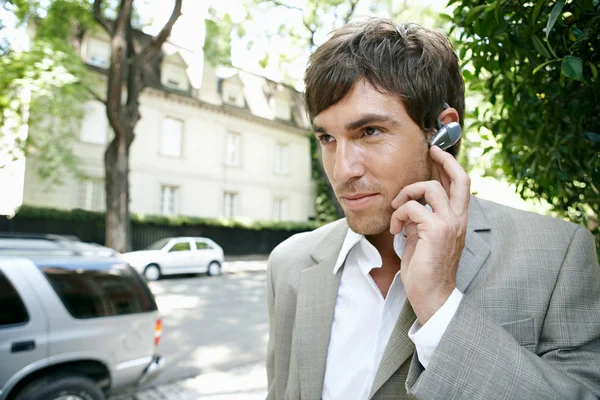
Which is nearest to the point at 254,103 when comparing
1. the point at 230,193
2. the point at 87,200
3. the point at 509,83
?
the point at 230,193

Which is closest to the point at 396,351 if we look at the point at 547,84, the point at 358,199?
the point at 358,199

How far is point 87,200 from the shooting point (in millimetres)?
20625

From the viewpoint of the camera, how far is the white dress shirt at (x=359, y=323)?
1651mm

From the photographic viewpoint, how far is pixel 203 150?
25.1m

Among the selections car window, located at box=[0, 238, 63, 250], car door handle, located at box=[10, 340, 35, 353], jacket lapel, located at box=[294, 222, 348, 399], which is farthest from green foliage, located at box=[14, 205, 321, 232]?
jacket lapel, located at box=[294, 222, 348, 399]

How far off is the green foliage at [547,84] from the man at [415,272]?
10.5 inches

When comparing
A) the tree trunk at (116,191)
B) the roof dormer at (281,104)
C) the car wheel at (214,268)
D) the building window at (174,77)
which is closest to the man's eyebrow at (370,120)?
the tree trunk at (116,191)

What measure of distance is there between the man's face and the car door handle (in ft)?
12.1

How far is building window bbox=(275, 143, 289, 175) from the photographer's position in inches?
1159

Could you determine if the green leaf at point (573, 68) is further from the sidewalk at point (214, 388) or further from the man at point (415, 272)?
the sidewalk at point (214, 388)

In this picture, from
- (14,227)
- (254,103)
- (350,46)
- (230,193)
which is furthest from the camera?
(254,103)

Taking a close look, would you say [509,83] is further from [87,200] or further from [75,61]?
[87,200]

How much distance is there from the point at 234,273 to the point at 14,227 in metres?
8.87

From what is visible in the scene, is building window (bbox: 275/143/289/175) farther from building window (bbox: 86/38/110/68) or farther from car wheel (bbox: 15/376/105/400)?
car wheel (bbox: 15/376/105/400)
